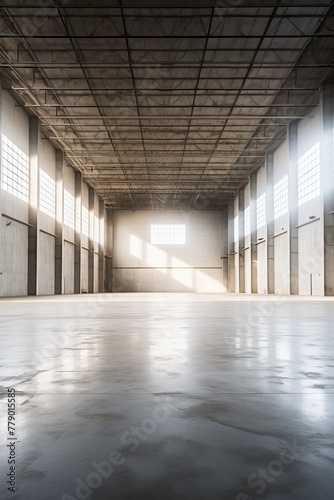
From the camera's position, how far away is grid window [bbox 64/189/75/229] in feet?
142

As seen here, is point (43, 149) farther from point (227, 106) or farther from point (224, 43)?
point (224, 43)

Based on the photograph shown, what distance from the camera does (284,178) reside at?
3744 centimetres

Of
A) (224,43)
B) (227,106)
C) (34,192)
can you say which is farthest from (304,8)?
(34,192)

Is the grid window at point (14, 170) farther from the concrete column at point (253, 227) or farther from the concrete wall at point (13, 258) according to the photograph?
the concrete column at point (253, 227)

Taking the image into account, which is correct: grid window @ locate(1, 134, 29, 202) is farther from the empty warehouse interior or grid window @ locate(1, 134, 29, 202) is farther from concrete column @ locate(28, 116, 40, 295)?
concrete column @ locate(28, 116, 40, 295)

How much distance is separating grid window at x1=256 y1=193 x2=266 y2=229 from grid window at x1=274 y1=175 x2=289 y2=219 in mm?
3669

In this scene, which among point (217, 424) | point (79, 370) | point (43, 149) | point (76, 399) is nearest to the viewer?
point (217, 424)

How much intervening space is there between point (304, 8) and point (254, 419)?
73.1ft

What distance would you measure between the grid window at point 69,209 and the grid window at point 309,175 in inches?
822

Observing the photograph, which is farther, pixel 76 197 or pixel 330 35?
pixel 76 197

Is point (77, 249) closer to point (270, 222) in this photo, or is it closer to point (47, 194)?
point (47, 194)

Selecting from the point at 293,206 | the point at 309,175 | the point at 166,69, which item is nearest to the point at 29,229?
the point at 166,69

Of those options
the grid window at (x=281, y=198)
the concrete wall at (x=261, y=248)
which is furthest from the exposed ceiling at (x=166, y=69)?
the concrete wall at (x=261, y=248)

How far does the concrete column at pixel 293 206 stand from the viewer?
34.4 meters
